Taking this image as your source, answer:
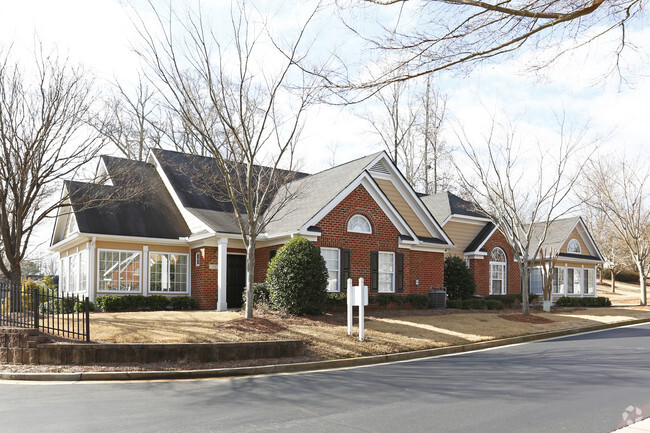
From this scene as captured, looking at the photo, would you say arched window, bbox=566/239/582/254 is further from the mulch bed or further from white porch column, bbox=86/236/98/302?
white porch column, bbox=86/236/98/302

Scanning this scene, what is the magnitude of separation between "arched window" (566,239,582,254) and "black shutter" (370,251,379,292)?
18448 mm

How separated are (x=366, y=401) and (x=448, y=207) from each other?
22995 millimetres

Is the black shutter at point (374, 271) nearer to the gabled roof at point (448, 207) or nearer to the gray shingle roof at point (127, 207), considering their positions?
the gray shingle roof at point (127, 207)

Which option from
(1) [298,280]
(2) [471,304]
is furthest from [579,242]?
(1) [298,280]

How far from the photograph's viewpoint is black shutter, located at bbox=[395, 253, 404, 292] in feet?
72.5

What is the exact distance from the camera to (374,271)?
21453mm

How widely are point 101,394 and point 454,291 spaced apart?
64.5 feet

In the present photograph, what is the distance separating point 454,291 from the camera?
25.9 m

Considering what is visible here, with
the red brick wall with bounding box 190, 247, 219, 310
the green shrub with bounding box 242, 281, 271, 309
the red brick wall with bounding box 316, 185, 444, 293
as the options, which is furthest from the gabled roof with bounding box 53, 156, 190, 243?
the red brick wall with bounding box 316, 185, 444, 293

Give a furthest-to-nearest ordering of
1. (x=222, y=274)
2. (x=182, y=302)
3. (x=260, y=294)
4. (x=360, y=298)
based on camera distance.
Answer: (x=182, y=302) → (x=222, y=274) → (x=260, y=294) → (x=360, y=298)

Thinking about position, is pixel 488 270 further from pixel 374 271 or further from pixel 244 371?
pixel 244 371

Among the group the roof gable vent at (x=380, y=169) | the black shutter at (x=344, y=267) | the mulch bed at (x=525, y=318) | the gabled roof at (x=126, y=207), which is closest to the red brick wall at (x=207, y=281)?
the gabled roof at (x=126, y=207)

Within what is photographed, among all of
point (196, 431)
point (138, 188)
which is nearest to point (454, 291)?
point (138, 188)

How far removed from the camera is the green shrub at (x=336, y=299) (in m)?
19.0
